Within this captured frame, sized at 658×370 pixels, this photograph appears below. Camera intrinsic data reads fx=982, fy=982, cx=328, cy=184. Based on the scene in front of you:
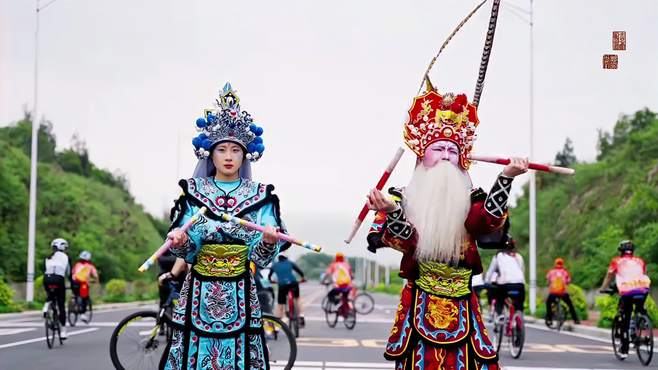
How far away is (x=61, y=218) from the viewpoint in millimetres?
41312

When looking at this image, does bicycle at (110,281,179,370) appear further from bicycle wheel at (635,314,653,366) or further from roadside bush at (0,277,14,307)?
roadside bush at (0,277,14,307)

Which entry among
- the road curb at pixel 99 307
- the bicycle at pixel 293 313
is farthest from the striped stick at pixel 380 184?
the road curb at pixel 99 307

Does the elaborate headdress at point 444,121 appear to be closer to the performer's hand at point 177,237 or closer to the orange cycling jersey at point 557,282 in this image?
the performer's hand at point 177,237

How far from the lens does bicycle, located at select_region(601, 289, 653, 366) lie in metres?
12.7

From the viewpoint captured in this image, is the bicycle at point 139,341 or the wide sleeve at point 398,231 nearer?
the wide sleeve at point 398,231

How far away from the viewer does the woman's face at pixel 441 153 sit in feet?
18.5

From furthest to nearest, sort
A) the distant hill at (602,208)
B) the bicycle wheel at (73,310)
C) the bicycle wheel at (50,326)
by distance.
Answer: the distant hill at (602,208)
the bicycle wheel at (73,310)
the bicycle wheel at (50,326)

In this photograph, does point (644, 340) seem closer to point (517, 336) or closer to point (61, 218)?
point (517, 336)

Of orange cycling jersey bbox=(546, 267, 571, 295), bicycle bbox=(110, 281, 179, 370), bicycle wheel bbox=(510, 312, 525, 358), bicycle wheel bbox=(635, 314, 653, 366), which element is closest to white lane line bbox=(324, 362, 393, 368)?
bicycle wheel bbox=(510, 312, 525, 358)

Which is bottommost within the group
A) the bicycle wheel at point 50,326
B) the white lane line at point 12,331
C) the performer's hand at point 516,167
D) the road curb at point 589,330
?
the road curb at point 589,330

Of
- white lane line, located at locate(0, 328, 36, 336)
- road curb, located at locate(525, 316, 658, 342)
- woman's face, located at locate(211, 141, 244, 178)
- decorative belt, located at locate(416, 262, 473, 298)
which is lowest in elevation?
road curb, located at locate(525, 316, 658, 342)

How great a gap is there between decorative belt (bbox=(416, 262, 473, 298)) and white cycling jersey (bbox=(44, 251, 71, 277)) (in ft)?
35.3

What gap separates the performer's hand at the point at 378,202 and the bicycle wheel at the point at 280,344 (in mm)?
4337

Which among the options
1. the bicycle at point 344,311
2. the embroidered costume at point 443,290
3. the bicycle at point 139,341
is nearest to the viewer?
the embroidered costume at point 443,290
